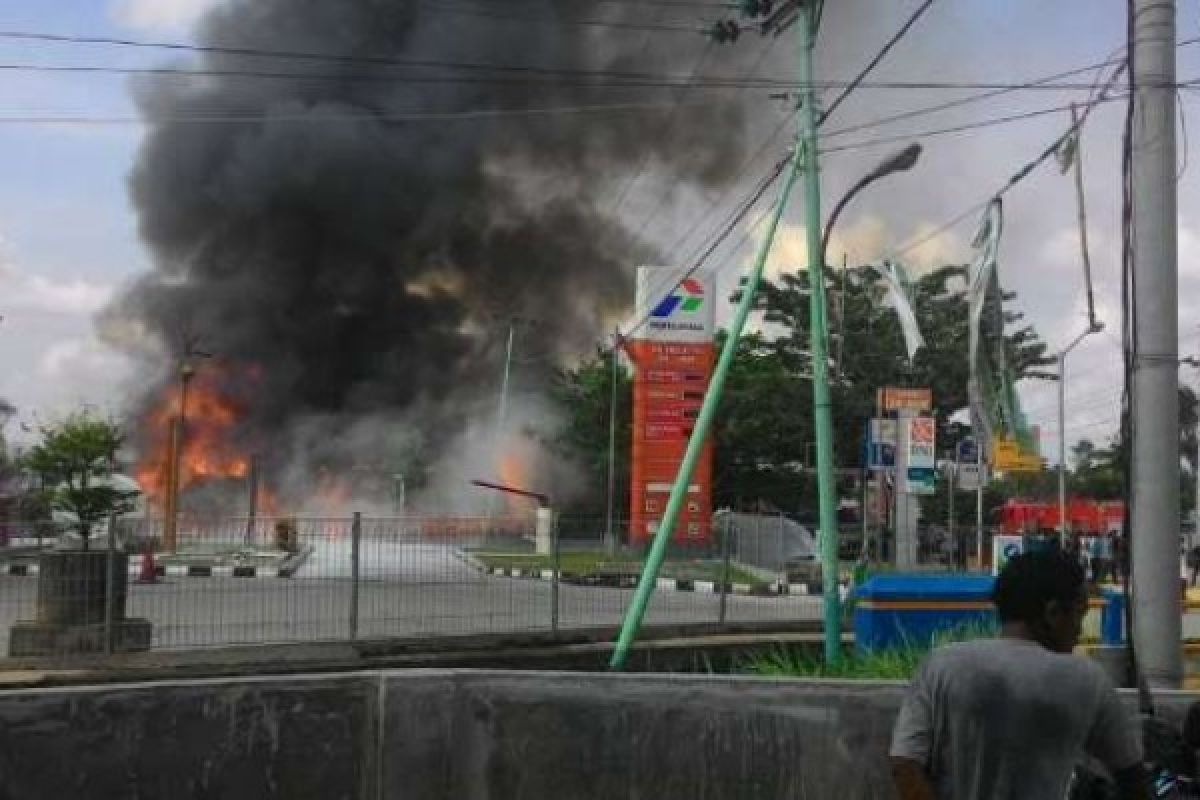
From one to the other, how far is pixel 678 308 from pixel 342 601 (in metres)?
23.4

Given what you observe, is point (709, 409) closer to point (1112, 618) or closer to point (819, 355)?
point (819, 355)

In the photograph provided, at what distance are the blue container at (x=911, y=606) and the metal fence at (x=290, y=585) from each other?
137 inches

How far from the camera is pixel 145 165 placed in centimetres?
4416

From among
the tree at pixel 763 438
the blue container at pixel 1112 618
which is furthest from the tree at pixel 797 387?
the blue container at pixel 1112 618

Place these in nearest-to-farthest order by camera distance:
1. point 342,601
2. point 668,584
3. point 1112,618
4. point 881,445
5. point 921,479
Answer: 1. point 1112,618
2. point 342,601
3. point 668,584
4. point 921,479
5. point 881,445

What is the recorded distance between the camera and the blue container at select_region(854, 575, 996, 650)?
10273 mm

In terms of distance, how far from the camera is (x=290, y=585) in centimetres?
1129

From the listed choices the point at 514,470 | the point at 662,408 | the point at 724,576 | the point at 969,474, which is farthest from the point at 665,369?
the point at 724,576

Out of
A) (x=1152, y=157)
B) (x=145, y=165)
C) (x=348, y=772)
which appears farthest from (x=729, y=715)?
(x=145, y=165)

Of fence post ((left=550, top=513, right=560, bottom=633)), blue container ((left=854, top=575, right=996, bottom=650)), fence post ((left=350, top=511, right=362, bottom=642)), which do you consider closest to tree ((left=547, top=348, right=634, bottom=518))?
fence post ((left=550, top=513, right=560, bottom=633))

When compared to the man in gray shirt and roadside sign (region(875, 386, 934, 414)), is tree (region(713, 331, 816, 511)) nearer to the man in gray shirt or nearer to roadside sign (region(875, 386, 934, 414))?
roadside sign (region(875, 386, 934, 414))

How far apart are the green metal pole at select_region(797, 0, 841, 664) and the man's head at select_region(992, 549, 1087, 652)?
7.97 metres

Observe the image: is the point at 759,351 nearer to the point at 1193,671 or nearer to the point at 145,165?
the point at 145,165

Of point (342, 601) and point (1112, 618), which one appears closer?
point (1112, 618)
